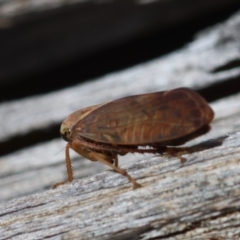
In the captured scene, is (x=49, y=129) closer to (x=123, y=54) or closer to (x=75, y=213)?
(x=123, y=54)

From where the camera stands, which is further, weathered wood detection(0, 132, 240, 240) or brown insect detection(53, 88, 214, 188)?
brown insect detection(53, 88, 214, 188)

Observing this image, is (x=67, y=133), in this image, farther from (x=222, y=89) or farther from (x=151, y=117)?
(x=222, y=89)

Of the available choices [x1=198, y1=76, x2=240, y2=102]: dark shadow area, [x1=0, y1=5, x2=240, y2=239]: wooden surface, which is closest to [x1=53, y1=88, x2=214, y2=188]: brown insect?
[x1=0, y1=5, x2=240, y2=239]: wooden surface

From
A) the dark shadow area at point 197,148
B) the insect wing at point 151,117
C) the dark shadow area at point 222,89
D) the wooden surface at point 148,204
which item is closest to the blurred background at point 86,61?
the dark shadow area at point 222,89

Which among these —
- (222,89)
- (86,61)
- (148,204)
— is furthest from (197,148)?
(86,61)

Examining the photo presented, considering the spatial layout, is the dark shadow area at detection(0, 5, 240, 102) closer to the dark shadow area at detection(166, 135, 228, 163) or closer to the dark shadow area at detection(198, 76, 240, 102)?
the dark shadow area at detection(198, 76, 240, 102)
